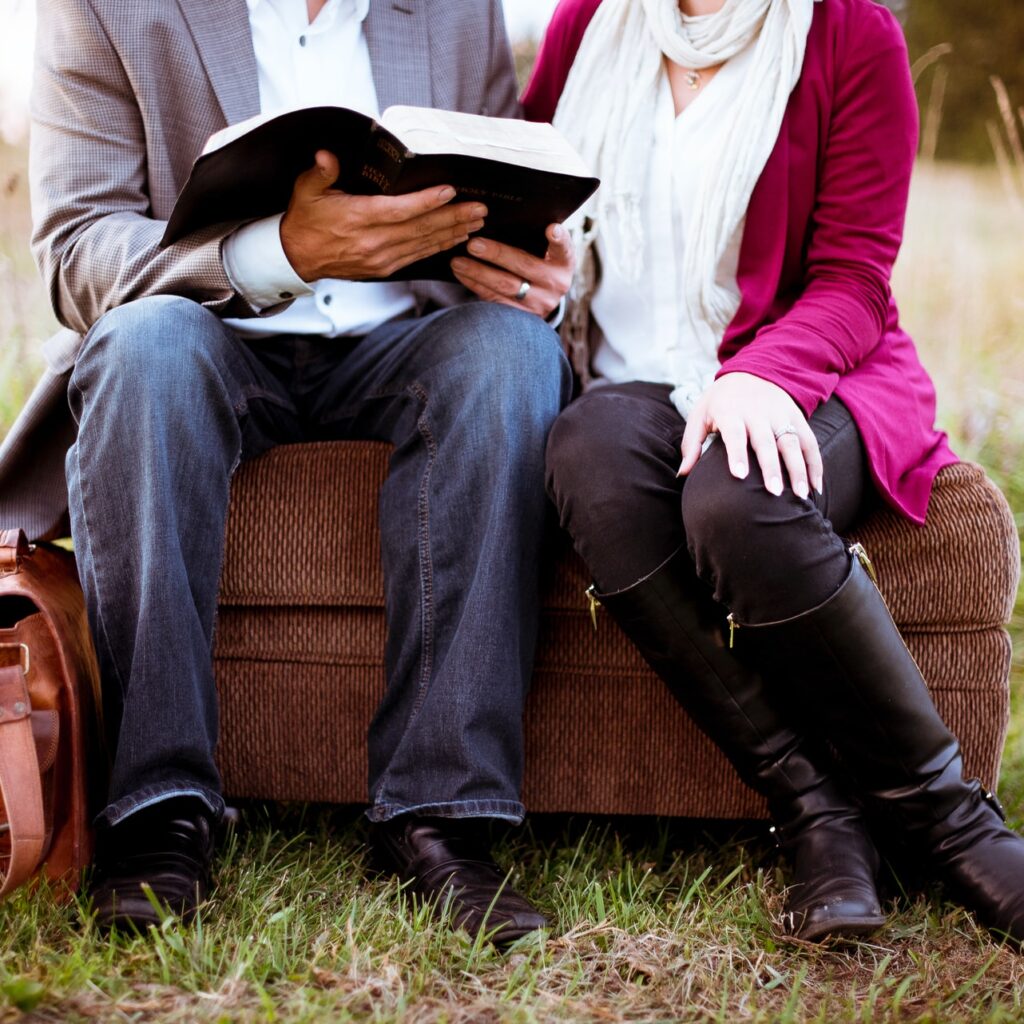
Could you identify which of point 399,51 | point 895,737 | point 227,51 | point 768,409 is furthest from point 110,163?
point 895,737

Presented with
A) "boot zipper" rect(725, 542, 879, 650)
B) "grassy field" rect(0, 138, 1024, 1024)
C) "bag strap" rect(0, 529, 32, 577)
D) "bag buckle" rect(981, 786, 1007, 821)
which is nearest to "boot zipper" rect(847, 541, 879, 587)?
"boot zipper" rect(725, 542, 879, 650)

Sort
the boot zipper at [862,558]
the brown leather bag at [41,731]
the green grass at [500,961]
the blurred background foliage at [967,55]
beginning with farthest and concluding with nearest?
the blurred background foliage at [967,55], the boot zipper at [862,558], the brown leather bag at [41,731], the green grass at [500,961]

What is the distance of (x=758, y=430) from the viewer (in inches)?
46.7

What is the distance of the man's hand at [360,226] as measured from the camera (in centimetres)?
123

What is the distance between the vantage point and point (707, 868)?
51.9 inches

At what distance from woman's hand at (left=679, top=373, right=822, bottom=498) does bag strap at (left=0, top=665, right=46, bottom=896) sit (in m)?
0.73

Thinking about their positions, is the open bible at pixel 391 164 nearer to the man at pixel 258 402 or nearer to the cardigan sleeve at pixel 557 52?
the man at pixel 258 402

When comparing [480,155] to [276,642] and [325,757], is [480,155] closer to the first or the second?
[276,642]

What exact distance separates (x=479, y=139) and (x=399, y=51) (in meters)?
0.43

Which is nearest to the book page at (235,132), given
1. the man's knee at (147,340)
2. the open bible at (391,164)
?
the open bible at (391,164)

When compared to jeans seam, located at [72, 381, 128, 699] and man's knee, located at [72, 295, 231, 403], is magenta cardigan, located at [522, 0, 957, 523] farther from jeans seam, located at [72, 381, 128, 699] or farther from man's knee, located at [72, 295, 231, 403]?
jeans seam, located at [72, 381, 128, 699]

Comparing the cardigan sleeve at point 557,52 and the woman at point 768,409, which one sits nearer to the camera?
the woman at point 768,409

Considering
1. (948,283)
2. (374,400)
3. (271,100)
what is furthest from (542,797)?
(948,283)

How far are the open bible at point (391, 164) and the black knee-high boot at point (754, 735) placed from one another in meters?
0.44
